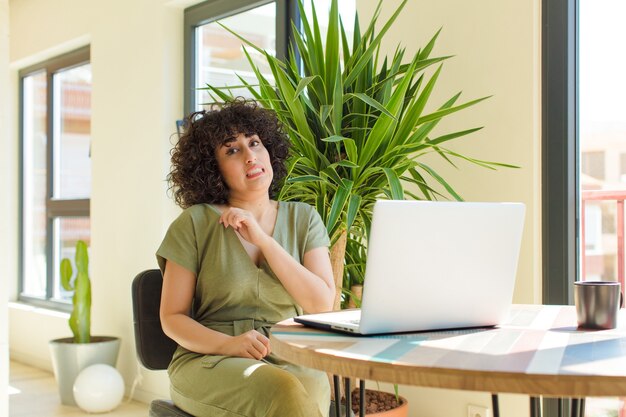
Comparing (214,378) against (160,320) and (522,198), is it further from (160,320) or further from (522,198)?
(522,198)

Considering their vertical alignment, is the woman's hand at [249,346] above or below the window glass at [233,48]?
below

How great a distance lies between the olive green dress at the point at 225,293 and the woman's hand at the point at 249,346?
38 millimetres

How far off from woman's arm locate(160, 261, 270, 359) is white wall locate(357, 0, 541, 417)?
1216 mm

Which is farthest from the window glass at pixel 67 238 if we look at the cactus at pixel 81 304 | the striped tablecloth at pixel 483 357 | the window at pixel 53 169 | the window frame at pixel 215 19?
the striped tablecloth at pixel 483 357

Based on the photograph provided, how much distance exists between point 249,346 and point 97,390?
2684 mm

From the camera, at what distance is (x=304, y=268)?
206cm

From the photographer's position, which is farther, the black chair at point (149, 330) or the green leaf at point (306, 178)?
the green leaf at point (306, 178)

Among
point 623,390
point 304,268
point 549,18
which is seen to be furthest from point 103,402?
point 623,390

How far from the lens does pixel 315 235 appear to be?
2.20m

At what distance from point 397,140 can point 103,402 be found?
2.58 metres

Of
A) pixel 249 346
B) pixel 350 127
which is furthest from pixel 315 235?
pixel 350 127

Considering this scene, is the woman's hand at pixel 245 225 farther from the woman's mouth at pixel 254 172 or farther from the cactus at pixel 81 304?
the cactus at pixel 81 304

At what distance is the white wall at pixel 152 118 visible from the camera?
9.05 feet

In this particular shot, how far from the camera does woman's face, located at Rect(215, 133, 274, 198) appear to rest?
2.20 metres
